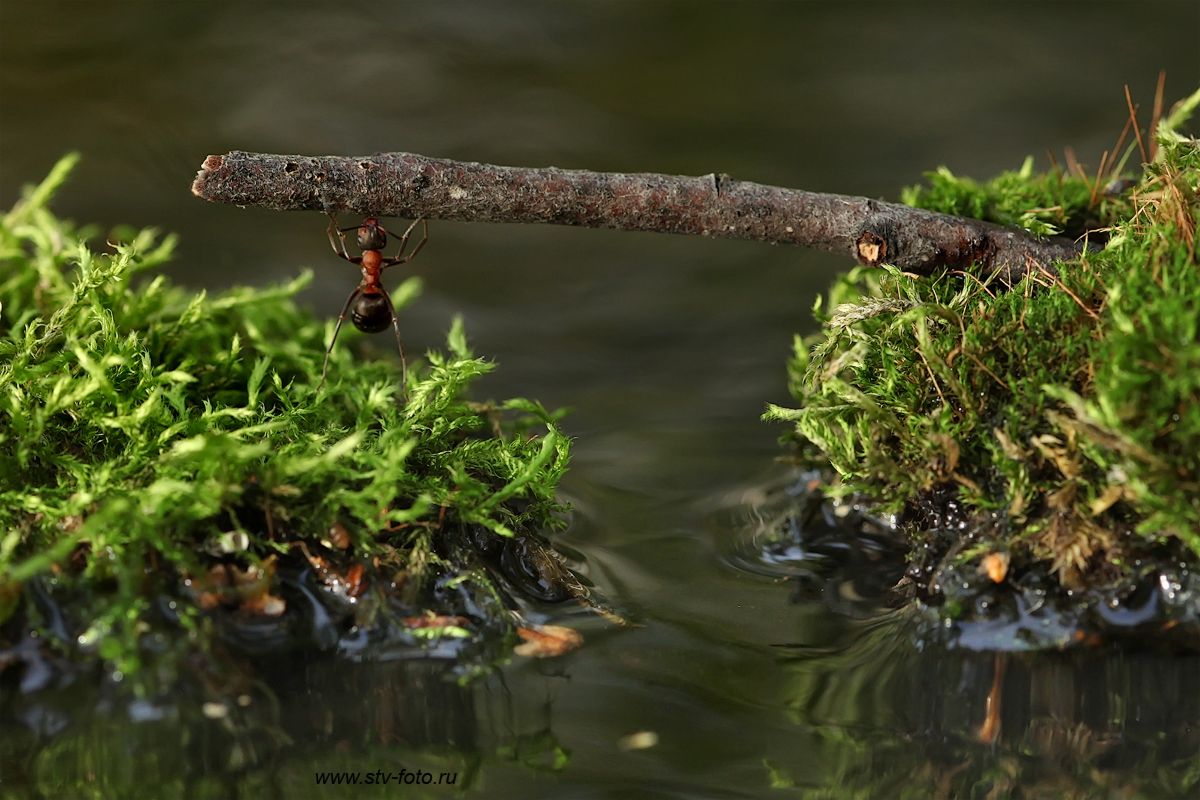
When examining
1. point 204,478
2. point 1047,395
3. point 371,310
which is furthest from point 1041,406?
point 204,478

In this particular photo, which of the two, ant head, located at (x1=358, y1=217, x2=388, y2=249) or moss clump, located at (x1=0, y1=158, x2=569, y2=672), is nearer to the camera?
moss clump, located at (x1=0, y1=158, x2=569, y2=672)

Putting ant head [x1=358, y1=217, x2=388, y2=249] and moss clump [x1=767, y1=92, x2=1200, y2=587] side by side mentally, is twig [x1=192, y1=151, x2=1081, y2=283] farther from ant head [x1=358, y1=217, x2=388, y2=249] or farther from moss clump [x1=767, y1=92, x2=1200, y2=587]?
ant head [x1=358, y1=217, x2=388, y2=249]

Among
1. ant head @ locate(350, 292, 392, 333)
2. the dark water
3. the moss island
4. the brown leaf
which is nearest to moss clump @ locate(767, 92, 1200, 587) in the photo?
the moss island

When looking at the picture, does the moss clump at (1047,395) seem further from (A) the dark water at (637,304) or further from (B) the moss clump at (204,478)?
(B) the moss clump at (204,478)


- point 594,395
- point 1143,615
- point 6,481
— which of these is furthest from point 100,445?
point 1143,615

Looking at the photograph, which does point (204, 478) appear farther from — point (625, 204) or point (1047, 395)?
point (1047, 395)
